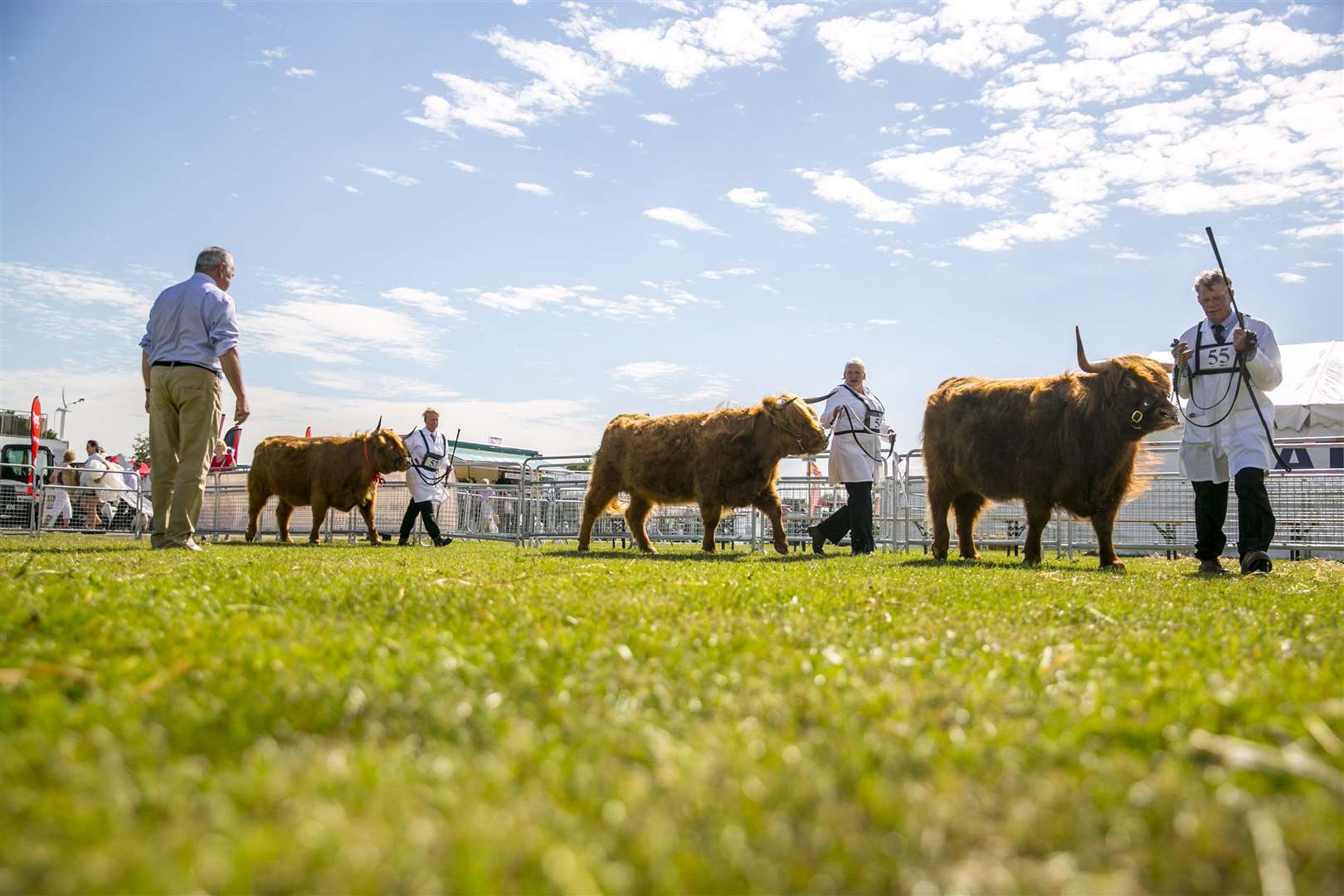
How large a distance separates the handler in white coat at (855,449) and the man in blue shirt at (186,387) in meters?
6.40

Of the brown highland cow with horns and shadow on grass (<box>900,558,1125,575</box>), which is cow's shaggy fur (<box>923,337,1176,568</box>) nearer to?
shadow on grass (<box>900,558,1125,575</box>)

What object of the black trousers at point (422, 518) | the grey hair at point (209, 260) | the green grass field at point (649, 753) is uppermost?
the grey hair at point (209, 260)

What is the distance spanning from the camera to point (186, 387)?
899cm

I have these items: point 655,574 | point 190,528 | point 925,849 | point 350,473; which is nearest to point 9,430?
point 350,473

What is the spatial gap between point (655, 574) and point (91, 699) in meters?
4.32

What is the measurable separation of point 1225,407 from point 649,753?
8145mm

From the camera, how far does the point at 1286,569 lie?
30.0 feet

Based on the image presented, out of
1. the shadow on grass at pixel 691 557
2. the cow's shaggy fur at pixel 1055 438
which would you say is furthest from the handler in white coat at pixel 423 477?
the cow's shaggy fur at pixel 1055 438

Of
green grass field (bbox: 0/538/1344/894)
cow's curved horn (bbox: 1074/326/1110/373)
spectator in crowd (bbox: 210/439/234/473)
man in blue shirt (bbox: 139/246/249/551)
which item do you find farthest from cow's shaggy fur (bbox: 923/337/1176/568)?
spectator in crowd (bbox: 210/439/234/473)

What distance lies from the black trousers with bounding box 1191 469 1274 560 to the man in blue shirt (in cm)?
842

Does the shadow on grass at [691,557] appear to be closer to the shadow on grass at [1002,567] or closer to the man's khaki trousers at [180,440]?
the shadow on grass at [1002,567]

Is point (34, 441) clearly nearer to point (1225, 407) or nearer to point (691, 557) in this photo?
point (691, 557)

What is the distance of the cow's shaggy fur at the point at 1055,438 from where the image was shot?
904 centimetres

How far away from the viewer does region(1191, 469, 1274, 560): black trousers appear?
819 centimetres
